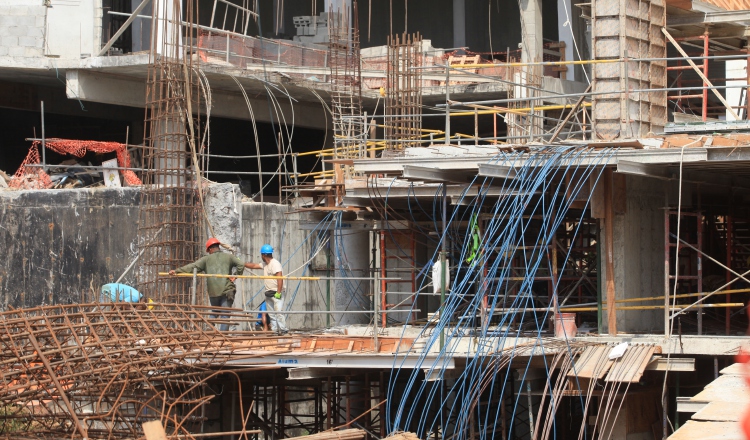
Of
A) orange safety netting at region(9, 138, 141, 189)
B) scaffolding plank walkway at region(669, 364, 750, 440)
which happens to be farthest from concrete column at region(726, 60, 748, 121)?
scaffolding plank walkway at region(669, 364, 750, 440)

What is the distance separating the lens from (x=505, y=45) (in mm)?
39531

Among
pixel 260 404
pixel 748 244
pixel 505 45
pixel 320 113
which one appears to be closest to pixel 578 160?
pixel 748 244

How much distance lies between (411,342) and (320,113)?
1584 centimetres

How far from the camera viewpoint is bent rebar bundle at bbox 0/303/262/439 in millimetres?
15117

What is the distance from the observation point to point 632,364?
17.3 meters

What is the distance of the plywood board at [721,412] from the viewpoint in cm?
986

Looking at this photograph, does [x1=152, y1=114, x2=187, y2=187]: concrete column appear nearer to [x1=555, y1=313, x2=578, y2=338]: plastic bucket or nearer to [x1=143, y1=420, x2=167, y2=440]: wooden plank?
[x1=555, y1=313, x2=578, y2=338]: plastic bucket

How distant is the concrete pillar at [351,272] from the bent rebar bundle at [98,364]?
26.9ft

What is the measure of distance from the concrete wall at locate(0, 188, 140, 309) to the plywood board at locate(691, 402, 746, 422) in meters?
15.3

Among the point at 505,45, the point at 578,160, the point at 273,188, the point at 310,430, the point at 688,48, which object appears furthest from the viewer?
the point at 505,45

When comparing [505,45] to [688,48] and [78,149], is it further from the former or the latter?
[78,149]

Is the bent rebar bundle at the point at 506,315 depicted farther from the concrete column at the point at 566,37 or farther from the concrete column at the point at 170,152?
the concrete column at the point at 566,37

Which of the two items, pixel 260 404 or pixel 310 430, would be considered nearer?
pixel 310 430

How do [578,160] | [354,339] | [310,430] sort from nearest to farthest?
1. [578,160]
2. [354,339]
3. [310,430]
